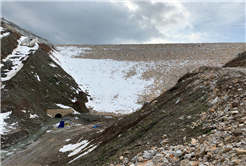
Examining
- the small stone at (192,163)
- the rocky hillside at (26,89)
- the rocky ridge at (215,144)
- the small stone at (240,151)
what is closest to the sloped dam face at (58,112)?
the rocky hillside at (26,89)

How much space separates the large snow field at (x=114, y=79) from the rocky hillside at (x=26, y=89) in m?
3.95

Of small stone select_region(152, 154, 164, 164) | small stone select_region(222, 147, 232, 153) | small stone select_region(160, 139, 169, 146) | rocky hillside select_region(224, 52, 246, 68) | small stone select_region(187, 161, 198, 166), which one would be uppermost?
rocky hillside select_region(224, 52, 246, 68)

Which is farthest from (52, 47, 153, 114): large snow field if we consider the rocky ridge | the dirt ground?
the rocky ridge

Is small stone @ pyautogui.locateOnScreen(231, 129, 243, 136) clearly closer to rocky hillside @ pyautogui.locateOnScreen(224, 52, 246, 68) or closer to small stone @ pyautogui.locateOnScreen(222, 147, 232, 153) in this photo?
small stone @ pyautogui.locateOnScreen(222, 147, 232, 153)

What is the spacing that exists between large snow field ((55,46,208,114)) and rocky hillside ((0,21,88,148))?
13.0 ft

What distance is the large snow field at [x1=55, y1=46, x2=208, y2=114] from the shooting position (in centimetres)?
3266

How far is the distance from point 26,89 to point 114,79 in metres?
20.3

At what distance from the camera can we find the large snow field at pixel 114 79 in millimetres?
32656

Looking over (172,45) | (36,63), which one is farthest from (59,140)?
(172,45)

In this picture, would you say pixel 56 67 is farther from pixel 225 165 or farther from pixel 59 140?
pixel 225 165

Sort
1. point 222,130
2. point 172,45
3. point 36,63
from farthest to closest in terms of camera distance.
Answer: point 172,45 < point 36,63 < point 222,130

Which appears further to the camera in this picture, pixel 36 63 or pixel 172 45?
pixel 172 45

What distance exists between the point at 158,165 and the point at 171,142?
1328 millimetres

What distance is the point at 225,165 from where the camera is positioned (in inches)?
123
